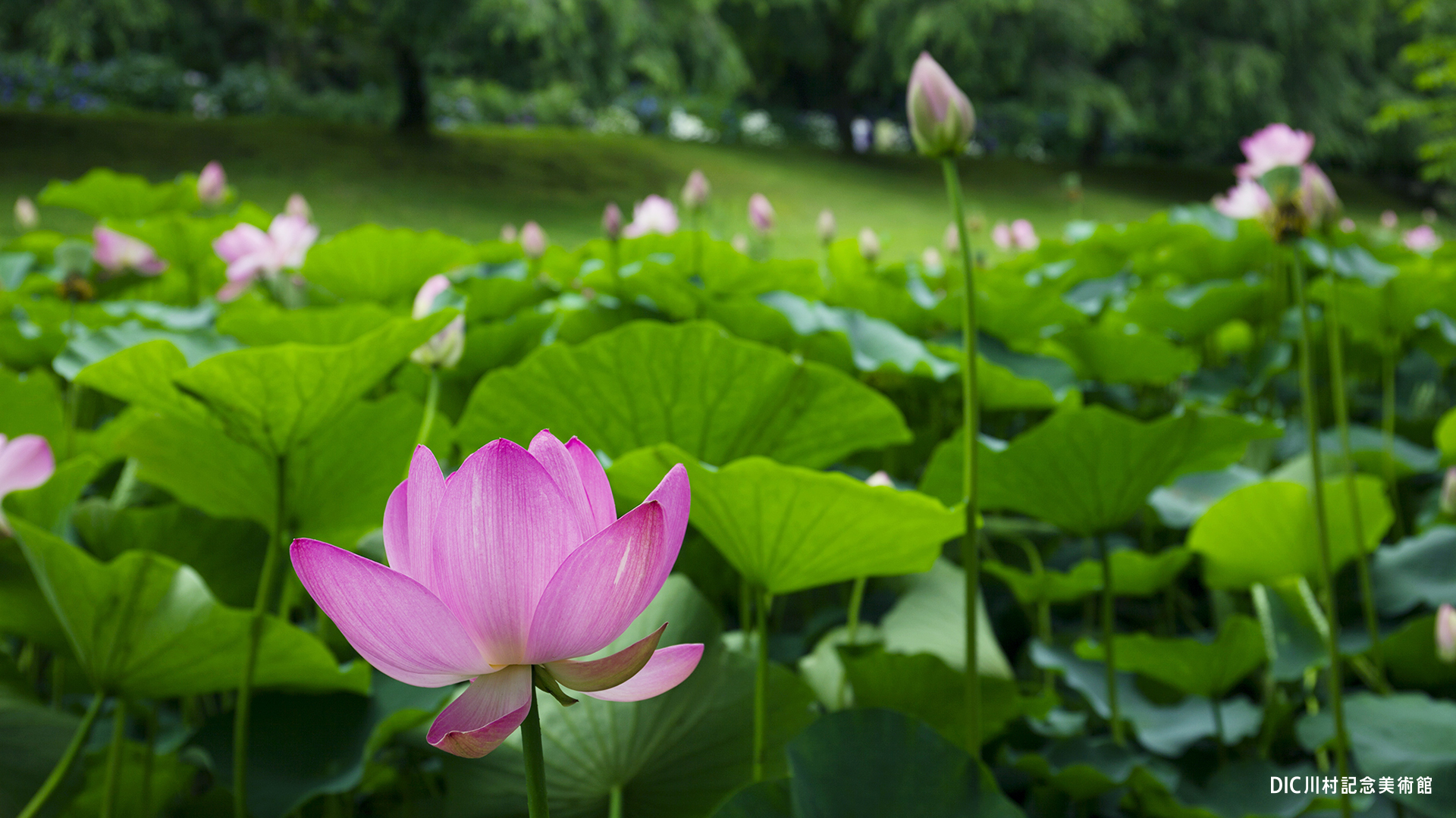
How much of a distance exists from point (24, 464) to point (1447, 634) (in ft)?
3.00

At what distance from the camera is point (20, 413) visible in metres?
0.67

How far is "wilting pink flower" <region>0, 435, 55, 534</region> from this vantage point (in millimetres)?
470

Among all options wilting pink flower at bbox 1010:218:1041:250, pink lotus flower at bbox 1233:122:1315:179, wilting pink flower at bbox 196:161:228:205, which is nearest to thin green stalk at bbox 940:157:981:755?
pink lotus flower at bbox 1233:122:1315:179

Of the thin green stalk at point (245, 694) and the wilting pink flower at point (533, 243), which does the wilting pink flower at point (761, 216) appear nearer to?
the wilting pink flower at point (533, 243)

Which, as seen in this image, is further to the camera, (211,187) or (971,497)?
(211,187)

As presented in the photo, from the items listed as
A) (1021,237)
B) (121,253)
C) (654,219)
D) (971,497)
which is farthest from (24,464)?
(1021,237)

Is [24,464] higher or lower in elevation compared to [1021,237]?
higher

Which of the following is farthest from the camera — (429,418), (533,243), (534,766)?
(533,243)

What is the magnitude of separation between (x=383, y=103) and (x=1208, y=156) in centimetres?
1082

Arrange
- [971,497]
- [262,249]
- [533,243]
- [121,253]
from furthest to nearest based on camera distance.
Answer: 1. [533,243]
2. [121,253]
3. [262,249]
4. [971,497]

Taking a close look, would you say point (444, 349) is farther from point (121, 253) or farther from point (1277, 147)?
point (1277, 147)

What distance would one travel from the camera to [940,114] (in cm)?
52

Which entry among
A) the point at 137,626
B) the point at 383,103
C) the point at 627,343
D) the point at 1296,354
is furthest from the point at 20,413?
the point at 383,103

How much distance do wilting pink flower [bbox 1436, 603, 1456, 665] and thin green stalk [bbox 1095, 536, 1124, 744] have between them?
222 mm
